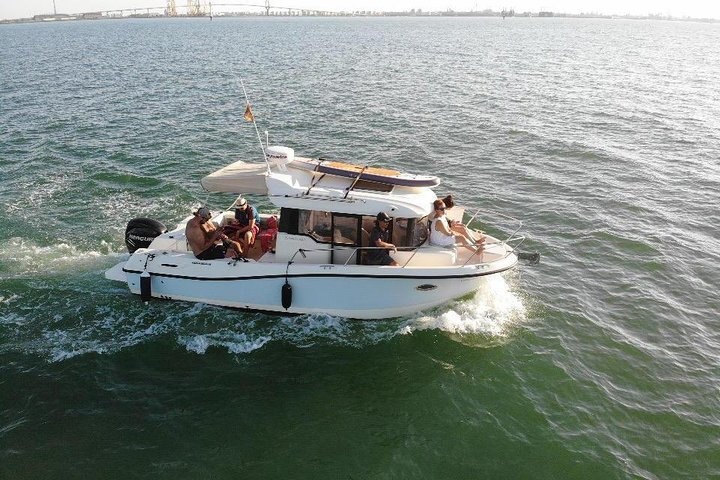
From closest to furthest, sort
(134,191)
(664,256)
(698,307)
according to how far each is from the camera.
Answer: (698,307) < (664,256) < (134,191)

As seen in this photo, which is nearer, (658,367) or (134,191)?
(658,367)

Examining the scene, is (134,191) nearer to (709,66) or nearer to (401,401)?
(401,401)

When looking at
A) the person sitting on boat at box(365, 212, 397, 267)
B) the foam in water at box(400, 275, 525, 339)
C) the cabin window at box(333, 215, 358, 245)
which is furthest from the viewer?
the foam in water at box(400, 275, 525, 339)

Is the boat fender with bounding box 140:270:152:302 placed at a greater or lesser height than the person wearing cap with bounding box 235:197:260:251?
lesser

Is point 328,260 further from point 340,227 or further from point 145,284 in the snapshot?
point 145,284

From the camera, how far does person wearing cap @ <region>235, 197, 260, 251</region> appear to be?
13.1m

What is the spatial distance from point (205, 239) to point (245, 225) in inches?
40.1

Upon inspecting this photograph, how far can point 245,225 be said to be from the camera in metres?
13.2

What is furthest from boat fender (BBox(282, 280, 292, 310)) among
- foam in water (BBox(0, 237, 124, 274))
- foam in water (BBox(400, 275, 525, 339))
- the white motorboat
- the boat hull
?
foam in water (BBox(0, 237, 124, 274))

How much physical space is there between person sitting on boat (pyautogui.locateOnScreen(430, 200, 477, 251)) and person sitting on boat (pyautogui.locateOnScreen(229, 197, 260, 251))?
4.29m

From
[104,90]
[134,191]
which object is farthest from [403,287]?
[104,90]

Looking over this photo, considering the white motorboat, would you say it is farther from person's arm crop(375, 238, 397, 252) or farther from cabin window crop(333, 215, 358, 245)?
person's arm crop(375, 238, 397, 252)

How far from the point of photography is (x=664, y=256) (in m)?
16.5

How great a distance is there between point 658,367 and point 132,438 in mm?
10719
